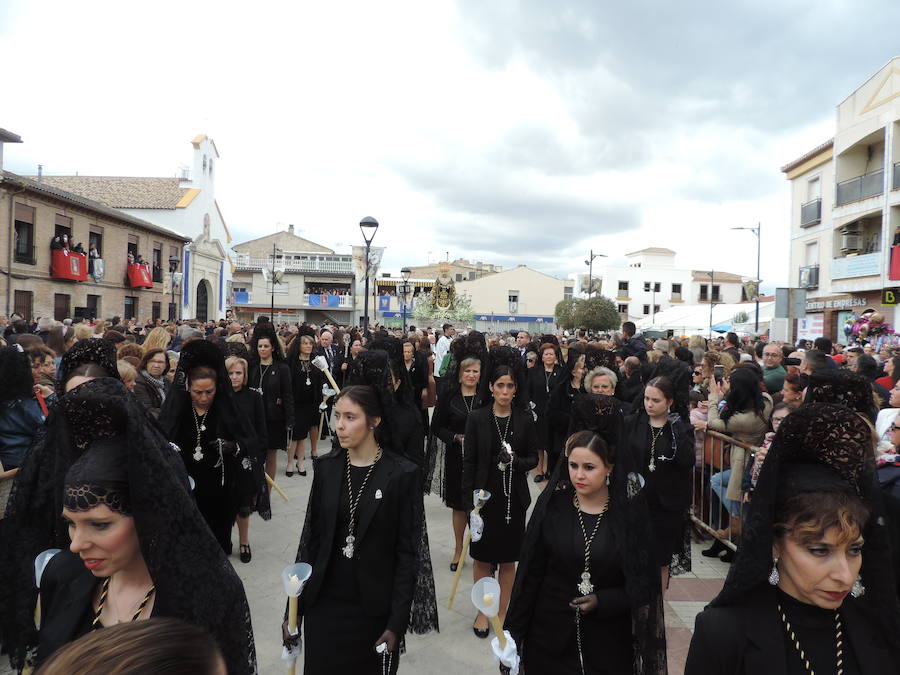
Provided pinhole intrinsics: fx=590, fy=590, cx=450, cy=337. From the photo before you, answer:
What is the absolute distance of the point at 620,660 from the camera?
2.86 m

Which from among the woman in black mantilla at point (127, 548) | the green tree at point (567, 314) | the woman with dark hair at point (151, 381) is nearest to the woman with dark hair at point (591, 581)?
the woman in black mantilla at point (127, 548)

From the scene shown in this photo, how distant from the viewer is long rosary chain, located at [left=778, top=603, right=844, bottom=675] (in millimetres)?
1690

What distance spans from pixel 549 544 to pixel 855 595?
1398mm

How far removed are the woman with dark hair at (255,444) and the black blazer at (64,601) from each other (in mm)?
2926

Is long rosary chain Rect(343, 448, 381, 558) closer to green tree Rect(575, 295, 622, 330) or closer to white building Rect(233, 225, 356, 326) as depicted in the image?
green tree Rect(575, 295, 622, 330)

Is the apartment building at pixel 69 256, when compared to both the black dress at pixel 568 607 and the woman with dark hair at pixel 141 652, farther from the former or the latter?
the woman with dark hair at pixel 141 652

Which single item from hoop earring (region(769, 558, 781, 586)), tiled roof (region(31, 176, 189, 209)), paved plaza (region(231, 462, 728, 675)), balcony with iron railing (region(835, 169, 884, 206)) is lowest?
paved plaza (region(231, 462, 728, 675))

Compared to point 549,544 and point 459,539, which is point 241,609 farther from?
point 459,539

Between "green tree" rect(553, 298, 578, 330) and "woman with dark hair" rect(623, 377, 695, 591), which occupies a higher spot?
"green tree" rect(553, 298, 578, 330)

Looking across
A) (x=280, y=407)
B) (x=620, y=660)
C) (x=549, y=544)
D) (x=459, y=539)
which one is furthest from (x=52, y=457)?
(x=280, y=407)

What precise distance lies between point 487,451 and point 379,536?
1904mm

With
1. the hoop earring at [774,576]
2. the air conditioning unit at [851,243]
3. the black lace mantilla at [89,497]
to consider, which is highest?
the air conditioning unit at [851,243]

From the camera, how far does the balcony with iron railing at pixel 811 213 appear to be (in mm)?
23844

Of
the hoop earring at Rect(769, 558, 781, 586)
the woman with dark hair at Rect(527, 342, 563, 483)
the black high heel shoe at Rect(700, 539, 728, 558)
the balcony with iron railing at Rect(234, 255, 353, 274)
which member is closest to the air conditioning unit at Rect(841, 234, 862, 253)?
the woman with dark hair at Rect(527, 342, 563, 483)
